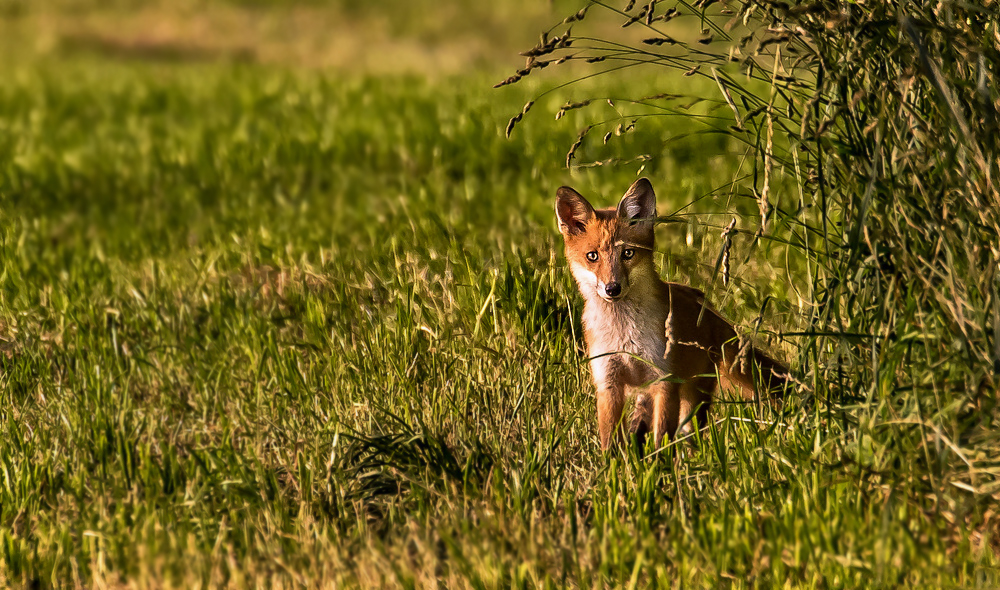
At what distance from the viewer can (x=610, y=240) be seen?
4211 millimetres

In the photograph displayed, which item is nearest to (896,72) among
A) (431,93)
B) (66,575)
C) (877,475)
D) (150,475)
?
(877,475)

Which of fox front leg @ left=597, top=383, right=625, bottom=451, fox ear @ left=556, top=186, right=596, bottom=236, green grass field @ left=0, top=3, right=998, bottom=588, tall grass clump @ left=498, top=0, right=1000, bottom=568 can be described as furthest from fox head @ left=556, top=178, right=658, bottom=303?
tall grass clump @ left=498, top=0, right=1000, bottom=568

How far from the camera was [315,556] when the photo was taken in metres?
3.35

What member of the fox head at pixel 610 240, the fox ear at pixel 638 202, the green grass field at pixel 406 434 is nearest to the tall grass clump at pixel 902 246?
the green grass field at pixel 406 434

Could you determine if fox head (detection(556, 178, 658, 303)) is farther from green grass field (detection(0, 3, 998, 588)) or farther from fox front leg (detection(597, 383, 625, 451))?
fox front leg (detection(597, 383, 625, 451))

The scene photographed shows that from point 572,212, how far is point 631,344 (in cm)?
58

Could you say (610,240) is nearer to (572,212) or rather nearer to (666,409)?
(572,212)

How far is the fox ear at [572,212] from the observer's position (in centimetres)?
425

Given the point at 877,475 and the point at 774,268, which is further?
the point at 774,268

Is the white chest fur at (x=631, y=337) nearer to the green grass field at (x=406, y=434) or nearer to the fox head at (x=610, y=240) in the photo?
the fox head at (x=610, y=240)

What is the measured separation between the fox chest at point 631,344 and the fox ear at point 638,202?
1.22ft

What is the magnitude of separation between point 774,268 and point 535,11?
90.0ft

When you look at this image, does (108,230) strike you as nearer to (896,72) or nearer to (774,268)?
(774,268)

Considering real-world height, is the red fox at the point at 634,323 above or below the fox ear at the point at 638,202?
below
